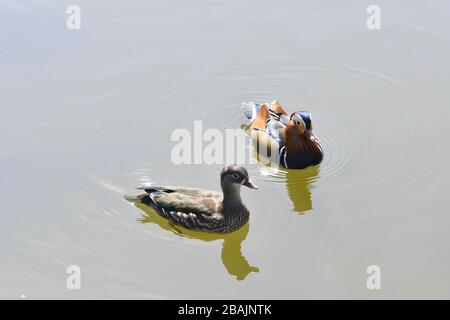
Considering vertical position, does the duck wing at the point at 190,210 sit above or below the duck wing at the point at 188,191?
below

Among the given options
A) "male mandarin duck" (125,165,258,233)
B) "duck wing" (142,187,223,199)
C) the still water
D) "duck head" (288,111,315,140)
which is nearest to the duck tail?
the still water

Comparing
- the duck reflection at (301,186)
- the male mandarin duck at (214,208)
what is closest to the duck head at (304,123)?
the duck reflection at (301,186)

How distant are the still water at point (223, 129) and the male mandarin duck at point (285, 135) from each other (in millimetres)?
237

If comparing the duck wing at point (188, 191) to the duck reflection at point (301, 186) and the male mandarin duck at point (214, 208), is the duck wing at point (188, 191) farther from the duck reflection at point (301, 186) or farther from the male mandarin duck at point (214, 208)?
the duck reflection at point (301, 186)

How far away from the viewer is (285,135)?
12422 mm

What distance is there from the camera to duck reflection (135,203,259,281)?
10.0 m

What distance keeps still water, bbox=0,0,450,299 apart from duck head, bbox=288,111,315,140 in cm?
58

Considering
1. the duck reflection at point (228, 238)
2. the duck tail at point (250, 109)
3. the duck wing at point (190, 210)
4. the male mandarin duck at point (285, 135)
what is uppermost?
the duck tail at point (250, 109)

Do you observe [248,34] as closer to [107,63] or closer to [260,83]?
[260,83]

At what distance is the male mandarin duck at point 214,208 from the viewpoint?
10.4 metres

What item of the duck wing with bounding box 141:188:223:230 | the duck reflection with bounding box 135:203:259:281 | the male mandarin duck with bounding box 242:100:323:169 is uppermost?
the male mandarin duck with bounding box 242:100:323:169

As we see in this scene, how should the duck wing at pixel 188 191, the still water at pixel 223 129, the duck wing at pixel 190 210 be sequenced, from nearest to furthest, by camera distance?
the still water at pixel 223 129, the duck wing at pixel 190 210, the duck wing at pixel 188 191

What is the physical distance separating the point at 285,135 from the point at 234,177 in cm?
237

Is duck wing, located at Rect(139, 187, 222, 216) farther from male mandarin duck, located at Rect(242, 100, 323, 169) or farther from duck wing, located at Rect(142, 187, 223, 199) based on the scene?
male mandarin duck, located at Rect(242, 100, 323, 169)
